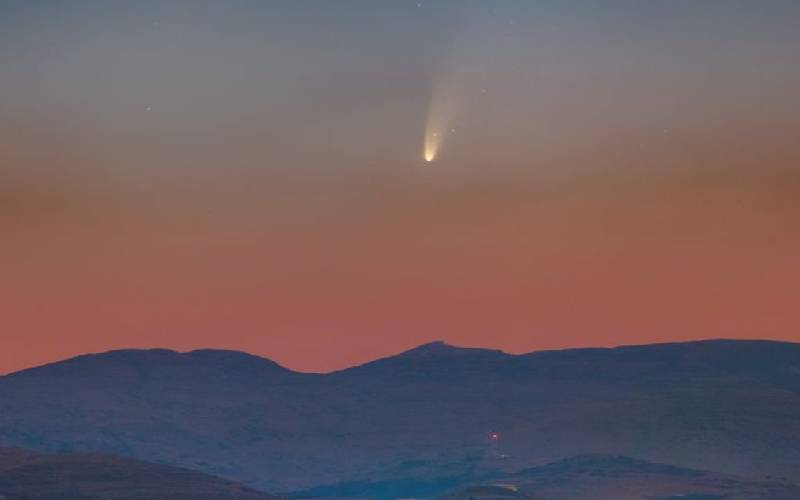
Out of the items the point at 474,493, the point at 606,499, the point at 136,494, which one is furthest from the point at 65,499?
the point at 606,499

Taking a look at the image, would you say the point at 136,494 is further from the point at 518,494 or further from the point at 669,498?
the point at 669,498

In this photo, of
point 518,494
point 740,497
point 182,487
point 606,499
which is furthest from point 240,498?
point 740,497

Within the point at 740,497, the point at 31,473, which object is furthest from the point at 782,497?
the point at 31,473

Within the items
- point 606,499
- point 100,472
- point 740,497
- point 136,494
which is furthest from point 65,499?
point 740,497

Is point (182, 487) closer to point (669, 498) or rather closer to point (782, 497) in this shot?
point (669, 498)

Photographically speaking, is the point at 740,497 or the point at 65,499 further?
the point at 740,497

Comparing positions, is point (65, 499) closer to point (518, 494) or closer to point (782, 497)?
point (518, 494)
